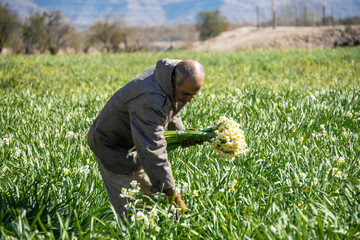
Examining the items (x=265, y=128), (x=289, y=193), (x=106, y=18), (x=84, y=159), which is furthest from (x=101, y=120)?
(x=106, y=18)

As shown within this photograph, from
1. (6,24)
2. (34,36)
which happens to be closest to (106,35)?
(34,36)

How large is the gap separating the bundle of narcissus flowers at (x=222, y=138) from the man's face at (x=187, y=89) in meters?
0.43

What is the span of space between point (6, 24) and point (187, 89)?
17.7m

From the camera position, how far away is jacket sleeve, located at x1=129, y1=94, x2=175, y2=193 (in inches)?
91.9

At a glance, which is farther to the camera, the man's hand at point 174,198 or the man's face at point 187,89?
the man's hand at point 174,198

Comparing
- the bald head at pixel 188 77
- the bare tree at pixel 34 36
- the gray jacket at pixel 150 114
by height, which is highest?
the bare tree at pixel 34 36

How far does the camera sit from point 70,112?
553 cm

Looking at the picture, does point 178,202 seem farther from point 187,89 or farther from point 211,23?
point 211,23

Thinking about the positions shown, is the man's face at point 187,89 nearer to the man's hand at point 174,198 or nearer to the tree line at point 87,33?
the man's hand at point 174,198

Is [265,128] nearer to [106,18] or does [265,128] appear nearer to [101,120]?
[101,120]

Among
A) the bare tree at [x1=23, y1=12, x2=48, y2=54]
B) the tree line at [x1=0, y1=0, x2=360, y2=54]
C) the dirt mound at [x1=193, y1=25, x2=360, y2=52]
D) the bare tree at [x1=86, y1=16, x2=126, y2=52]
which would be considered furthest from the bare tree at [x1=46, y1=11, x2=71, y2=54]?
the dirt mound at [x1=193, y1=25, x2=360, y2=52]

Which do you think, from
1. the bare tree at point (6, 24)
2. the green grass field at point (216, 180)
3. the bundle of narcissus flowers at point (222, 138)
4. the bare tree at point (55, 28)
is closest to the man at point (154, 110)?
the bundle of narcissus flowers at point (222, 138)

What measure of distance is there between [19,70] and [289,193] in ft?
33.0

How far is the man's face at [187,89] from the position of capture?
2271 mm
